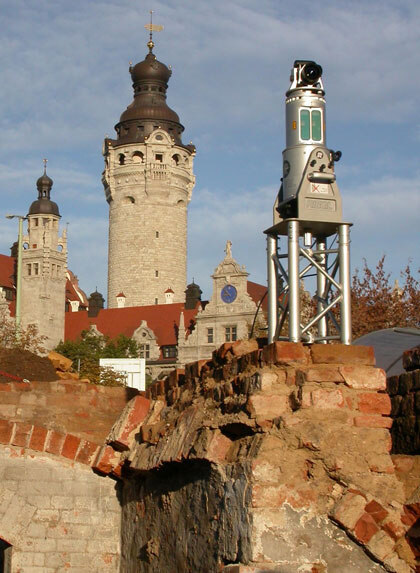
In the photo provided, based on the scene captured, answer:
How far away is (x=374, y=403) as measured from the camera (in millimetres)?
6703

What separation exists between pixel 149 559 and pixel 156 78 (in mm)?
100056

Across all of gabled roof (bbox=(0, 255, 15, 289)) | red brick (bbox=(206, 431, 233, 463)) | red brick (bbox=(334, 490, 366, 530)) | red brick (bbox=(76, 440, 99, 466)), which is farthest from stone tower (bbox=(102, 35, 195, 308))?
red brick (bbox=(334, 490, 366, 530))

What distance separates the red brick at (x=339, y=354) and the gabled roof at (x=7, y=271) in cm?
9280

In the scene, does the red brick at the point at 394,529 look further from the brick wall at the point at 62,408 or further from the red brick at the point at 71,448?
the brick wall at the point at 62,408

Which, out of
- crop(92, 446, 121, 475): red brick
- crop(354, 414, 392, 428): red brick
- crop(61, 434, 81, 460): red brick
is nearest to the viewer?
crop(354, 414, 392, 428): red brick

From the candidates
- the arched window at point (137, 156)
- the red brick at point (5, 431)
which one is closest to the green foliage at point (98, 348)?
the arched window at point (137, 156)

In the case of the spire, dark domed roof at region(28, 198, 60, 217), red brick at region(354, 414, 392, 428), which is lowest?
red brick at region(354, 414, 392, 428)

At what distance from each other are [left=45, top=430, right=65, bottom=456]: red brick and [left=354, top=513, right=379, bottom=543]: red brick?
15.0ft

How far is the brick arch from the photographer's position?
33.4 ft

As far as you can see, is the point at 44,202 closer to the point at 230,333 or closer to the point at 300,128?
the point at 230,333

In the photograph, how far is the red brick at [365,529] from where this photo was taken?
627 cm

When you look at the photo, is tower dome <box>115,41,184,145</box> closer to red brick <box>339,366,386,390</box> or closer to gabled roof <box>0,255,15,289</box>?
gabled roof <box>0,255,15,289</box>

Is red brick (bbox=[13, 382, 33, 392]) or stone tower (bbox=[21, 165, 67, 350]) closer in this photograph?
red brick (bbox=[13, 382, 33, 392])

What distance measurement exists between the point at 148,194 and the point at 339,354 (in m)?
94.3
